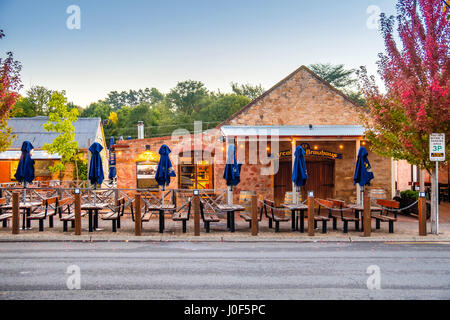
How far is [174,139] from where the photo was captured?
669 inches

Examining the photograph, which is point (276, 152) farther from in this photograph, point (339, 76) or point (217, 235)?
point (339, 76)

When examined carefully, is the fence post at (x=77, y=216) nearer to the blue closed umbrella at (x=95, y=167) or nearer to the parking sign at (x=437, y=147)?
the blue closed umbrella at (x=95, y=167)

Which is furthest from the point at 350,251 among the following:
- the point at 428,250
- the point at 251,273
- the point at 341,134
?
the point at 341,134

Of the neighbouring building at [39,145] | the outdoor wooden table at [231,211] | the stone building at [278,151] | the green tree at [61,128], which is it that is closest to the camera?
the outdoor wooden table at [231,211]

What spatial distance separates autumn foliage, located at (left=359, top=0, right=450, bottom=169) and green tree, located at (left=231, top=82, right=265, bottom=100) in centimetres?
4575

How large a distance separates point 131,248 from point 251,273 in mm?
3642

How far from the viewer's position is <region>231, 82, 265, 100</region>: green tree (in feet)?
190

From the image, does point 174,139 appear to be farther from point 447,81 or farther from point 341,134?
point 447,81

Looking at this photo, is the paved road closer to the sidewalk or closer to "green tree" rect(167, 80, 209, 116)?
the sidewalk

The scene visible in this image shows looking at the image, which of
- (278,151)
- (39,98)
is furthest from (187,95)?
(278,151)

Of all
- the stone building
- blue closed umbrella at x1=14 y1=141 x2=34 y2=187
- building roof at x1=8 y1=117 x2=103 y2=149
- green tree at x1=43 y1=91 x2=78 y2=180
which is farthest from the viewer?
building roof at x1=8 y1=117 x2=103 y2=149

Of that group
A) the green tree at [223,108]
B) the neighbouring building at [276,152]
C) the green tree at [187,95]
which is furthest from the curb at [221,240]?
the green tree at [187,95]

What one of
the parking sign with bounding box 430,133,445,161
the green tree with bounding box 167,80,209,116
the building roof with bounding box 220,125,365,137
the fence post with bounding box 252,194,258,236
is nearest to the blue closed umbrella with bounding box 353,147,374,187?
the parking sign with bounding box 430,133,445,161

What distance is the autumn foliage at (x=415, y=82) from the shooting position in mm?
10945
